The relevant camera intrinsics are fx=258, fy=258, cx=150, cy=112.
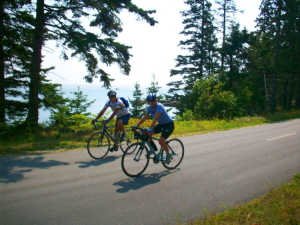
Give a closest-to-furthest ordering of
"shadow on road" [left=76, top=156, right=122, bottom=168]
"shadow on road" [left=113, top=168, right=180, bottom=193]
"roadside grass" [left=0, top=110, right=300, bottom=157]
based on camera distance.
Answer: "shadow on road" [left=113, top=168, right=180, bottom=193] → "shadow on road" [left=76, top=156, right=122, bottom=168] → "roadside grass" [left=0, top=110, right=300, bottom=157]

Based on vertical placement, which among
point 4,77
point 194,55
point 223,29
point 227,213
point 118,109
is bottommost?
point 227,213

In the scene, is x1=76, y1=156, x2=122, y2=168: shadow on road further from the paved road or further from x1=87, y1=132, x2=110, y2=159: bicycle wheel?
x1=87, y1=132, x2=110, y2=159: bicycle wheel

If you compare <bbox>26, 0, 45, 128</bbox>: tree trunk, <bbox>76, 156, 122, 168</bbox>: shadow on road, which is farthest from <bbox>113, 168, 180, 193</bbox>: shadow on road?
<bbox>26, 0, 45, 128</bbox>: tree trunk

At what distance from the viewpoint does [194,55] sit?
3591 centimetres

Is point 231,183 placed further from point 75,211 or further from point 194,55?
point 194,55

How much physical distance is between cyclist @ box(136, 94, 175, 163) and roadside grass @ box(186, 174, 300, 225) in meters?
2.81

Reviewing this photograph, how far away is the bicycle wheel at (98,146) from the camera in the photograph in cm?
822

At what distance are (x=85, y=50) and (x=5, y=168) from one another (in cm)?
649

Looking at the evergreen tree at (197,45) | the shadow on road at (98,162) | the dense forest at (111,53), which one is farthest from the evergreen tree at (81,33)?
the evergreen tree at (197,45)

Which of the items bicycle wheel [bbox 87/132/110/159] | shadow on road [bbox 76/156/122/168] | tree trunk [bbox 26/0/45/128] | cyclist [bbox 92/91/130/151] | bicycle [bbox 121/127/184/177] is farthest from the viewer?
tree trunk [bbox 26/0/45/128]

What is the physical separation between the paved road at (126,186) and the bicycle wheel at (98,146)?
0.21 meters

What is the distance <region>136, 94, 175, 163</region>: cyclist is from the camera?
6.63 m

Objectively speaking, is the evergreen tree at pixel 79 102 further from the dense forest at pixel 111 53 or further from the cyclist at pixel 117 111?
the cyclist at pixel 117 111

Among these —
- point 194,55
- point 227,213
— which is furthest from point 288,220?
point 194,55
